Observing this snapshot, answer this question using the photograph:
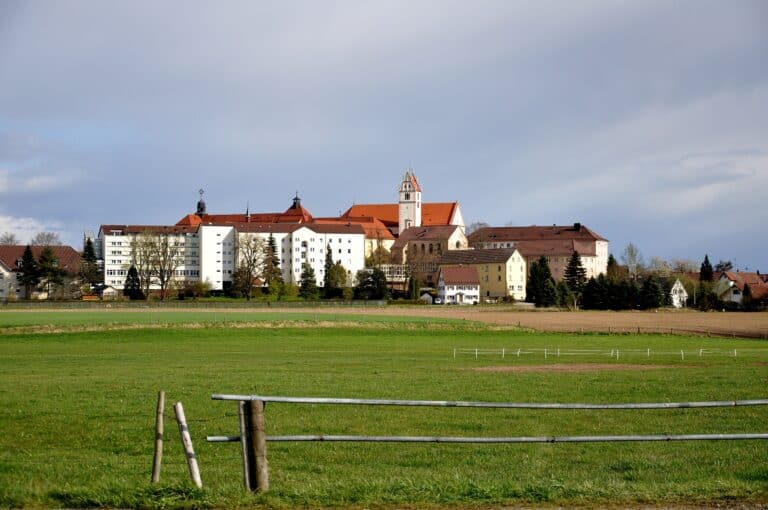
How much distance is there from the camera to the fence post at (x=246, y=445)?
1058cm

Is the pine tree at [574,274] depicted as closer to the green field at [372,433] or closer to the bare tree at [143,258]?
the bare tree at [143,258]

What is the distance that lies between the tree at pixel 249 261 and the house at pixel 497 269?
127ft

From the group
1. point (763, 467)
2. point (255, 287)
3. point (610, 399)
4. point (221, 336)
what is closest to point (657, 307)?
point (255, 287)

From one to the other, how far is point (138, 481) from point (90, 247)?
18280 centimetres

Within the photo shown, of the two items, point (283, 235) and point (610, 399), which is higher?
point (283, 235)

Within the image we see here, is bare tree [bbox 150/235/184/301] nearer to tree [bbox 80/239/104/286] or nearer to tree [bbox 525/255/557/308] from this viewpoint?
tree [bbox 80/239/104/286]

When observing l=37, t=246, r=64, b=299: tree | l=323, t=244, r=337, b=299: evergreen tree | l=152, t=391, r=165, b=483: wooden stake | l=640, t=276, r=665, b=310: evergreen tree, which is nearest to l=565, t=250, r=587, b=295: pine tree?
l=640, t=276, r=665, b=310: evergreen tree

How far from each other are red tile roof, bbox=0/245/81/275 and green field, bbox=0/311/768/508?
145098 millimetres

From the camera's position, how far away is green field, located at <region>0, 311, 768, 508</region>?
439 inches

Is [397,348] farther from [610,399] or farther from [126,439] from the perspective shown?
[126,439]

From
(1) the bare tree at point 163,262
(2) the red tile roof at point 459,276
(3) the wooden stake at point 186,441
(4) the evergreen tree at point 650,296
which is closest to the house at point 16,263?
(1) the bare tree at point 163,262

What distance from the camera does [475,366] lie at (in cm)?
3853

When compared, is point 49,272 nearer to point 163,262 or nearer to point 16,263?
point 163,262

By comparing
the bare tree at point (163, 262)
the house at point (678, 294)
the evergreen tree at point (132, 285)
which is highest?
the bare tree at point (163, 262)
